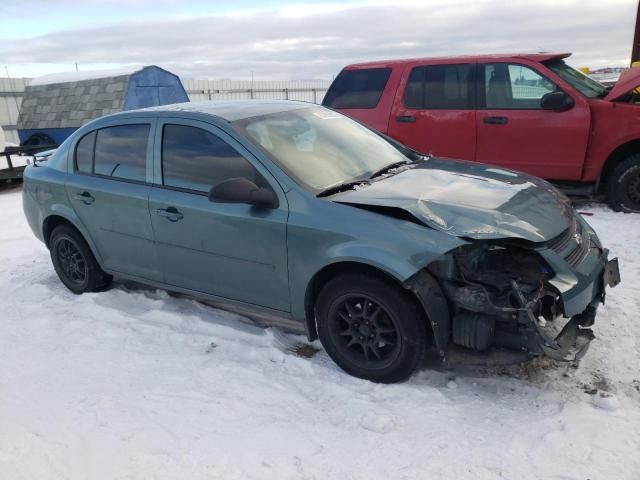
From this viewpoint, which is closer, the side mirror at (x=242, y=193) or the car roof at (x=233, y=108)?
the side mirror at (x=242, y=193)

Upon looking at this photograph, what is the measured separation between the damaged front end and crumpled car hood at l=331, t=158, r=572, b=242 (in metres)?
0.11

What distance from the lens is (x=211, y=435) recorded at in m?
2.88

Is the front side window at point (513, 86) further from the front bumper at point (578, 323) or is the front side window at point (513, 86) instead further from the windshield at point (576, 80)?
the front bumper at point (578, 323)

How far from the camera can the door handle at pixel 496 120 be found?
21.6ft

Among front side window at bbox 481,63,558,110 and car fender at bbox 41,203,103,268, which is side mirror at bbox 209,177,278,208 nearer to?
car fender at bbox 41,203,103,268

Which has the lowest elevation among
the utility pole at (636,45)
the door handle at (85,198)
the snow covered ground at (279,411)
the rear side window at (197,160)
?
the snow covered ground at (279,411)

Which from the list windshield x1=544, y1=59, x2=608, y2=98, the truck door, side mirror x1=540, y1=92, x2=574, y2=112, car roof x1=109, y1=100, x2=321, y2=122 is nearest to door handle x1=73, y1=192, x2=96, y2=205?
car roof x1=109, y1=100, x2=321, y2=122

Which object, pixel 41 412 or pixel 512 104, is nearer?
pixel 41 412

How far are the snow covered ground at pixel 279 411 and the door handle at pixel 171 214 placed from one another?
86 centimetres

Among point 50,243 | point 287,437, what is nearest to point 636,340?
point 287,437

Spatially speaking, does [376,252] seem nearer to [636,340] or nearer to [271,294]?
[271,294]

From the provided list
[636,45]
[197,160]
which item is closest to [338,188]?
[197,160]

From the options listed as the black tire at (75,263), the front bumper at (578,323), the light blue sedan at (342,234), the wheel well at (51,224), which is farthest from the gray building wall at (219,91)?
the front bumper at (578,323)

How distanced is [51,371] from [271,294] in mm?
1560
